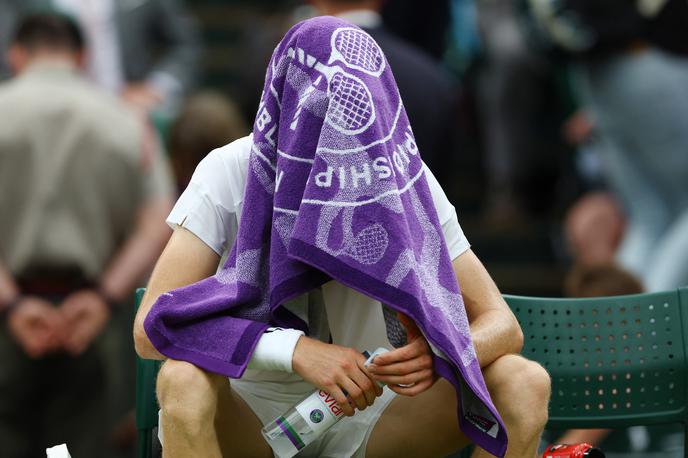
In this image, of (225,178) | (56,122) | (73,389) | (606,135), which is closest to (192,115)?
(56,122)

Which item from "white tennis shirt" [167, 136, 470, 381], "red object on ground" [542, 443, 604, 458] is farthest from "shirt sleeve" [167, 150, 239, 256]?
"red object on ground" [542, 443, 604, 458]

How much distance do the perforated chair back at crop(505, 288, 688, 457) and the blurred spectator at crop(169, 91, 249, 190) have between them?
6.83ft

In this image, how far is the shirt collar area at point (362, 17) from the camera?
17.7 ft

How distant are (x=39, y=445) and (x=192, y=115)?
141 centimetres

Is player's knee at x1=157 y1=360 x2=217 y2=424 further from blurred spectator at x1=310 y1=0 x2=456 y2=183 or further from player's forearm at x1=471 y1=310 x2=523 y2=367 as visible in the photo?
blurred spectator at x1=310 y1=0 x2=456 y2=183

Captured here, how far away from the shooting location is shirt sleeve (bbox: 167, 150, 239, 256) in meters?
3.49

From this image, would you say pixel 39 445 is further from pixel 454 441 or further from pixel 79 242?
pixel 454 441

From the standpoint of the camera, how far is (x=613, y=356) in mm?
4156

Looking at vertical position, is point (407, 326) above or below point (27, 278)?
above

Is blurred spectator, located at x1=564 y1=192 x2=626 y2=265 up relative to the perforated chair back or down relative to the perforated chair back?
down

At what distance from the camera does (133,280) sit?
18.5ft

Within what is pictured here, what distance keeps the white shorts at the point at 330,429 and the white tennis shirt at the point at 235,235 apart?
0.11 ft

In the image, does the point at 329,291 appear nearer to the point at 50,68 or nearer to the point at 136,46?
the point at 50,68

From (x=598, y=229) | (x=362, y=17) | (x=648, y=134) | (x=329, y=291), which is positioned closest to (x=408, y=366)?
(x=329, y=291)
